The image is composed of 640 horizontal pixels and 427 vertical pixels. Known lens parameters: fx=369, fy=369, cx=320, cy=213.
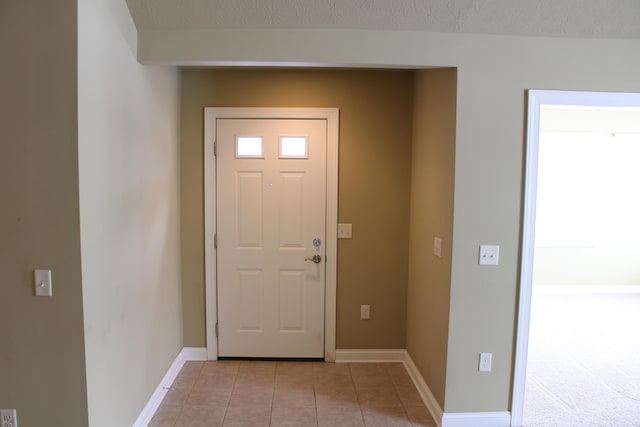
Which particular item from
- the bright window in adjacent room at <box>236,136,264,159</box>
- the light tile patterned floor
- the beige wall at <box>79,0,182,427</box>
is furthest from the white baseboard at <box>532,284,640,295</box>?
the beige wall at <box>79,0,182,427</box>

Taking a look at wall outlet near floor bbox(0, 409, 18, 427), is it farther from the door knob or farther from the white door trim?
the white door trim

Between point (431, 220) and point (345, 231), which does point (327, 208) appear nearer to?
point (345, 231)

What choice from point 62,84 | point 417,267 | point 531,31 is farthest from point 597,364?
point 62,84

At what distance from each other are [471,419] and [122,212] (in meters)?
2.34

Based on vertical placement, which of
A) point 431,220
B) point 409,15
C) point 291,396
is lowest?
point 291,396

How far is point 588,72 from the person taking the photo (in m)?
2.11

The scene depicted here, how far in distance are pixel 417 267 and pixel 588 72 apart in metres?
1.60

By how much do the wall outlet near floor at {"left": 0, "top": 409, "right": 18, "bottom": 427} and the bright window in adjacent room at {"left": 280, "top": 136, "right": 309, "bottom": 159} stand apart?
214cm

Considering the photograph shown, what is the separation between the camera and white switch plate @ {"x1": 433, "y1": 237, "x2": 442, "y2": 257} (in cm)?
232

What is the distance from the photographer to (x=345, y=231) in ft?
9.75

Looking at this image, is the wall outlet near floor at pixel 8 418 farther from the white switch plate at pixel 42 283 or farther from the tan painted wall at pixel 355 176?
the tan painted wall at pixel 355 176

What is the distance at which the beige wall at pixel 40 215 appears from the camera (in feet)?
5.10

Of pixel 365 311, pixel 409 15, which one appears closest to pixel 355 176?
pixel 365 311

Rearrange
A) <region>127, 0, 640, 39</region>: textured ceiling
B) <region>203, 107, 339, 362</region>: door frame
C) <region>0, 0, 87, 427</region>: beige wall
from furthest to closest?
<region>203, 107, 339, 362</region>: door frame
<region>127, 0, 640, 39</region>: textured ceiling
<region>0, 0, 87, 427</region>: beige wall
